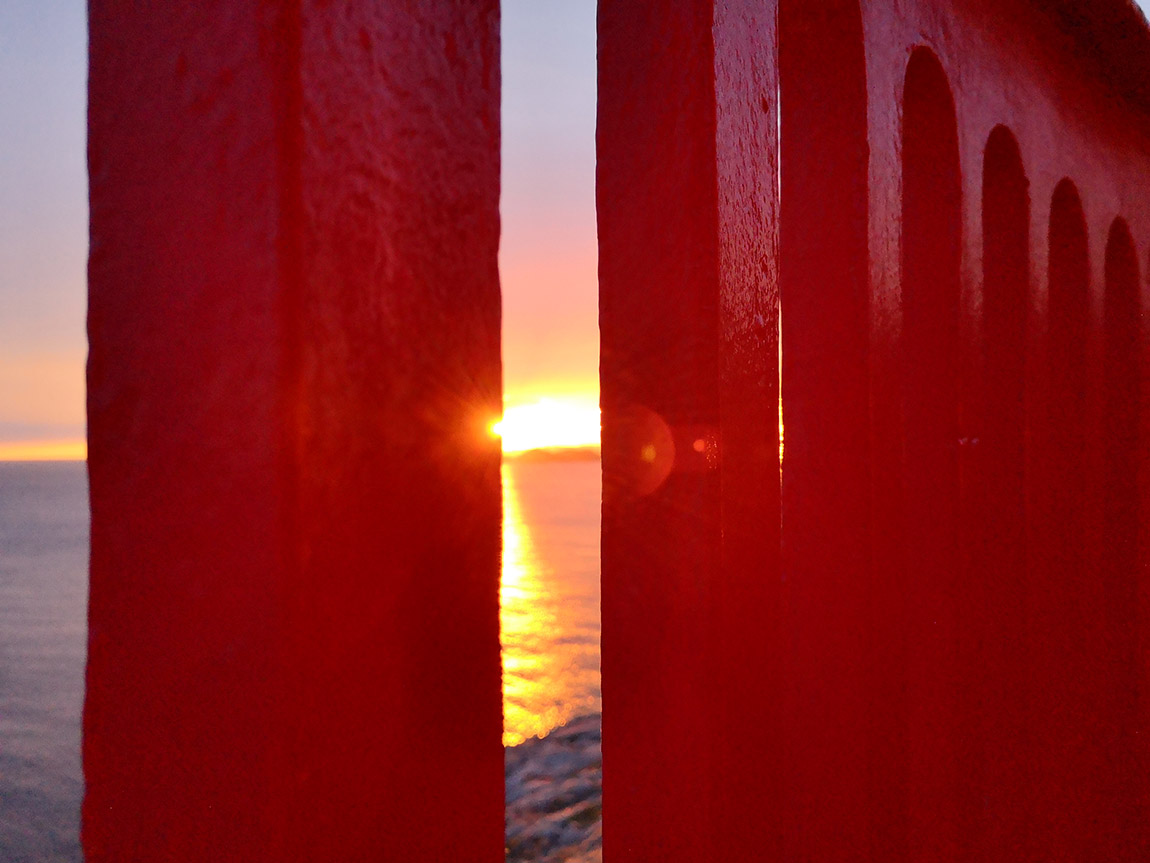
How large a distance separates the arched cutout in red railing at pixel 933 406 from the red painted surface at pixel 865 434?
0.01 m

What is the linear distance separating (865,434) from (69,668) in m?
17.7

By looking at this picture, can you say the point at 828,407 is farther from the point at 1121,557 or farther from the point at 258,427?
the point at 1121,557

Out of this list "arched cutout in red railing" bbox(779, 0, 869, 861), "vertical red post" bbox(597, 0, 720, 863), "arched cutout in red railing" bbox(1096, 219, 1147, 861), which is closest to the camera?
"vertical red post" bbox(597, 0, 720, 863)

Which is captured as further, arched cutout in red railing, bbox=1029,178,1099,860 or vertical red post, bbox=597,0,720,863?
arched cutout in red railing, bbox=1029,178,1099,860

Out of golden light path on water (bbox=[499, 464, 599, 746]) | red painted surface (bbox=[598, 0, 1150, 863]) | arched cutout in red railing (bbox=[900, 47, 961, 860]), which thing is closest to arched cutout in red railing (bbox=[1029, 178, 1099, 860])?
red painted surface (bbox=[598, 0, 1150, 863])

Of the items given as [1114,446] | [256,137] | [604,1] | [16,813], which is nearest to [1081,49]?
[1114,446]

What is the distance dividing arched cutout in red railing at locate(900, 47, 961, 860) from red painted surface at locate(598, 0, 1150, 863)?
0.04 ft

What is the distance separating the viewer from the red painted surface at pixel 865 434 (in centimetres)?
158

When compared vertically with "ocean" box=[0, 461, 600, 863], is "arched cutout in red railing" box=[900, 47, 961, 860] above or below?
above

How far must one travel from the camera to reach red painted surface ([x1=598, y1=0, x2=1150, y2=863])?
1.58m

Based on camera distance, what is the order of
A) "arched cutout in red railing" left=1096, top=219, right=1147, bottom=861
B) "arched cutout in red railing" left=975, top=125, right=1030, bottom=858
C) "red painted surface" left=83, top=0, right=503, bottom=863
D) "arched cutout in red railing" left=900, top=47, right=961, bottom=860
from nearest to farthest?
1. "red painted surface" left=83, top=0, right=503, bottom=863
2. "arched cutout in red railing" left=900, top=47, right=961, bottom=860
3. "arched cutout in red railing" left=975, top=125, right=1030, bottom=858
4. "arched cutout in red railing" left=1096, top=219, right=1147, bottom=861

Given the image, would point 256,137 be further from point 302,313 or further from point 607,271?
point 607,271

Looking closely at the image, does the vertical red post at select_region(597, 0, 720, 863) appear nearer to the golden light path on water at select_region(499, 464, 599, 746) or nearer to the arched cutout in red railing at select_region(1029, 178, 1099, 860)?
the golden light path on water at select_region(499, 464, 599, 746)

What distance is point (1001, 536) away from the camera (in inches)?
136
